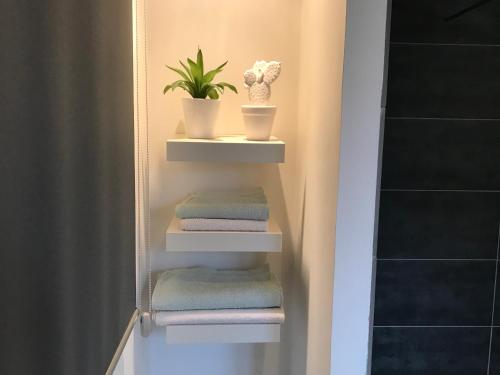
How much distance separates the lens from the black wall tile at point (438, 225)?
1894 millimetres

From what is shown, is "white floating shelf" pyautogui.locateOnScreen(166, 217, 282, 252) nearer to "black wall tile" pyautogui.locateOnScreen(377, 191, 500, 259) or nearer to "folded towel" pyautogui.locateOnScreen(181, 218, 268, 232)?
"folded towel" pyautogui.locateOnScreen(181, 218, 268, 232)

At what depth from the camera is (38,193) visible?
75cm

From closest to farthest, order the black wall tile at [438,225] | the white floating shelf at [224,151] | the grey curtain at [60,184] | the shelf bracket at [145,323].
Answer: the grey curtain at [60,184] < the white floating shelf at [224,151] < the shelf bracket at [145,323] < the black wall tile at [438,225]

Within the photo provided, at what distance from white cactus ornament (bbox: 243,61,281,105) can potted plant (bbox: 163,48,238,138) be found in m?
0.10

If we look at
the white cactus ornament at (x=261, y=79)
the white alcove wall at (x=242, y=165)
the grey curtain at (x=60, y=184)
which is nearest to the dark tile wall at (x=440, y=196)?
the white alcove wall at (x=242, y=165)

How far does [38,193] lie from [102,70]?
18.4 inches

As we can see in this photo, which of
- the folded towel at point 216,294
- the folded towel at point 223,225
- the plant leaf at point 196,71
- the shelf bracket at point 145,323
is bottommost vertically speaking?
the shelf bracket at point 145,323

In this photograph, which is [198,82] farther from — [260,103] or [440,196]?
[440,196]

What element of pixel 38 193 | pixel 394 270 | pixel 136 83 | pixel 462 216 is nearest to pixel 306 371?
pixel 394 270

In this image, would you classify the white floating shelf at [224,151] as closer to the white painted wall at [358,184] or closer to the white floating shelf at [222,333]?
the white painted wall at [358,184]

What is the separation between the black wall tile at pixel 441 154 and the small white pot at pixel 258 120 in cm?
47

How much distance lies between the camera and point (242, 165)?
1.92m

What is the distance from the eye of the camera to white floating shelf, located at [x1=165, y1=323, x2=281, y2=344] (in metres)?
1.66

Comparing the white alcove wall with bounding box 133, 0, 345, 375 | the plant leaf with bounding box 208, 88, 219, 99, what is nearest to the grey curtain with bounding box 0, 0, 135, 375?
the plant leaf with bounding box 208, 88, 219, 99
